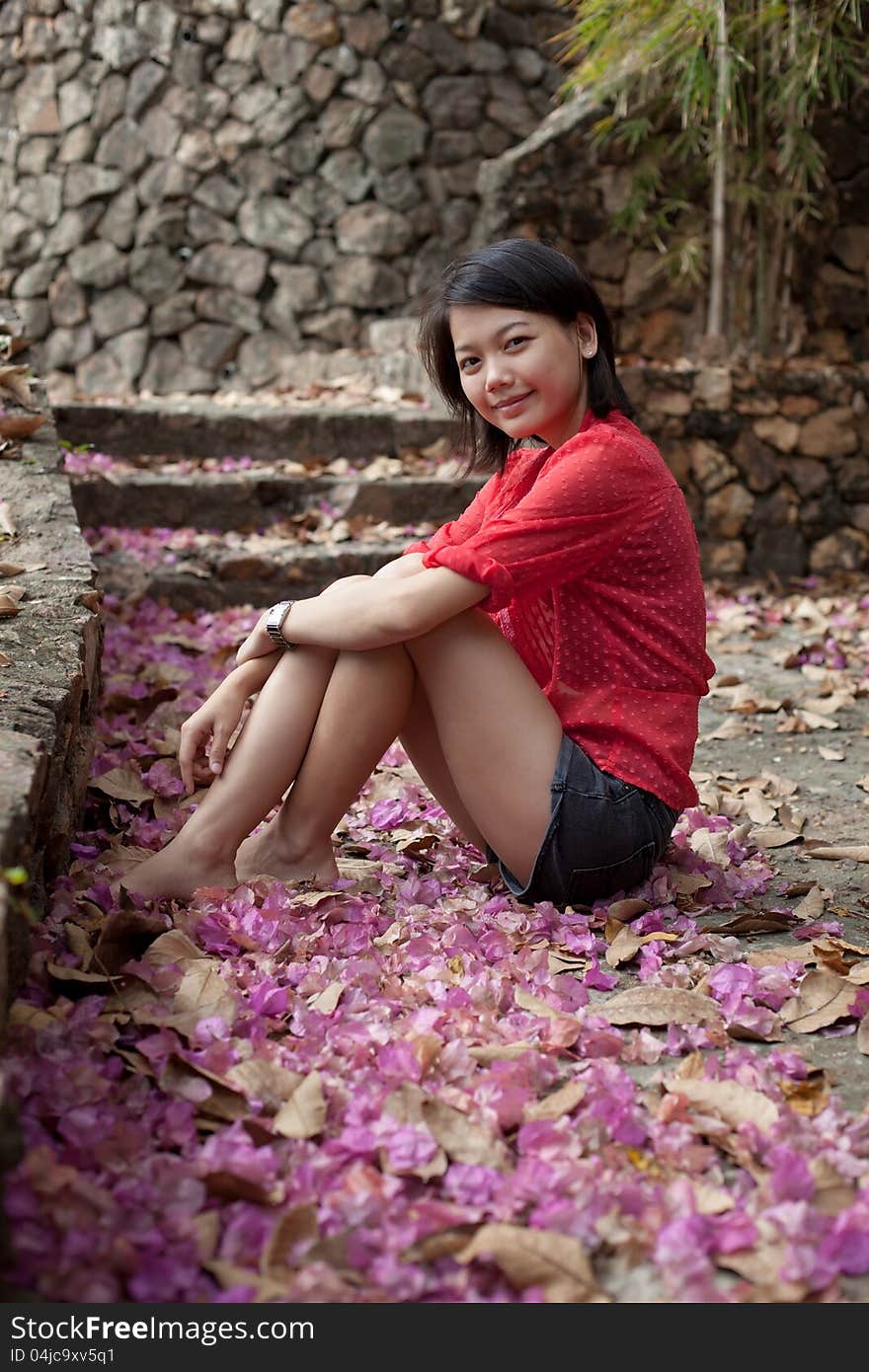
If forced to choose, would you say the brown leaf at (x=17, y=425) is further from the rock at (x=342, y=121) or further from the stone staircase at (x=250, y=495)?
the rock at (x=342, y=121)

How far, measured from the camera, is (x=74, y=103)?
7340mm

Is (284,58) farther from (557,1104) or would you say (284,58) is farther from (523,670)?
(557,1104)

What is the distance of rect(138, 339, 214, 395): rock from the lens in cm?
730

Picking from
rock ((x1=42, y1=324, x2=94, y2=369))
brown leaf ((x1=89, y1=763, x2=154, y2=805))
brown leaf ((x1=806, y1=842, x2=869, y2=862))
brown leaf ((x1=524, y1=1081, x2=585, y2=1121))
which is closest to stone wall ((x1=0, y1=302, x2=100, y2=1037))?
brown leaf ((x1=89, y1=763, x2=154, y2=805))

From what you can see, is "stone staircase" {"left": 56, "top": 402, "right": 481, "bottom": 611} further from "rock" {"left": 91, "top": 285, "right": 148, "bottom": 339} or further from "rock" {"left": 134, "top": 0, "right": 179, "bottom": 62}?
"rock" {"left": 134, "top": 0, "right": 179, "bottom": 62}

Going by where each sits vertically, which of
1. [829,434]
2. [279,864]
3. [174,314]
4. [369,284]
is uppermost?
[369,284]

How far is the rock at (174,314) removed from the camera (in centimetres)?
732

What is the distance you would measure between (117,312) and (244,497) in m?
3.40

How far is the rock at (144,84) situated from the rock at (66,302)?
1.02 metres

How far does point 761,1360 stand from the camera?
104 cm

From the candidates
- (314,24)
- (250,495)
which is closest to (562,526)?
(250,495)

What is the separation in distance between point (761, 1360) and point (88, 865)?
4.25 ft

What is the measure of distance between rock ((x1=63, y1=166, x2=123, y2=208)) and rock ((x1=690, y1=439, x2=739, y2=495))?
13.4 feet

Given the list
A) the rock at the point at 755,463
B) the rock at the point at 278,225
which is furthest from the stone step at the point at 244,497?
the rock at the point at 278,225
